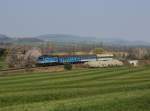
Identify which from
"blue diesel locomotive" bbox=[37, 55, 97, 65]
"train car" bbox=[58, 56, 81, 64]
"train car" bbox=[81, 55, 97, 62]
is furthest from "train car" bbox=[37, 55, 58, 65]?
"train car" bbox=[81, 55, 97, 62]

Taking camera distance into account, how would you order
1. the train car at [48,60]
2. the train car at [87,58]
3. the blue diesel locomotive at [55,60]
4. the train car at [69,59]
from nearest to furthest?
1. the train car at [48,60]
2. the blue diesel locomotive at [55,60]
3. the train car at [69,59]
4. the train car at [87,58]

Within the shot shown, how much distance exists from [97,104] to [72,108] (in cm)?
207

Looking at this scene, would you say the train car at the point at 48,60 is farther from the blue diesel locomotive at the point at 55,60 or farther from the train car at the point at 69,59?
the train car at the point at 69,59

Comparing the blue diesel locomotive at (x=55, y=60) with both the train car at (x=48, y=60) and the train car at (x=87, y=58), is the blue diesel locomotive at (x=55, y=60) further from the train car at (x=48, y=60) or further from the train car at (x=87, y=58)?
the train car at (x=87, y=58)

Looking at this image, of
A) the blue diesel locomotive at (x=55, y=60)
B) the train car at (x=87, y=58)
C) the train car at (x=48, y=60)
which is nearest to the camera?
the train car at (x=48, y=60)

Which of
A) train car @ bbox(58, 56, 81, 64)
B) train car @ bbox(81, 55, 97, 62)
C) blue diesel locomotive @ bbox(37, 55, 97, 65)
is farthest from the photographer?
train car @ bbox(81, 55, 97, 62)

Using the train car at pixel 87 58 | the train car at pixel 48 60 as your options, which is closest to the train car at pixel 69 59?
the train car at pixel 87 58

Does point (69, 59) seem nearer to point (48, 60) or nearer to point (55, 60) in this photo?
point (55, 60)

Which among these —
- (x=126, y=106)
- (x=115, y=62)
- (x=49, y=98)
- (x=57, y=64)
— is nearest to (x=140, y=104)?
(x=126, y=106)

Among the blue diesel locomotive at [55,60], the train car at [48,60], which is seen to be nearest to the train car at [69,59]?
the blue diesel locomotive at [55,60]

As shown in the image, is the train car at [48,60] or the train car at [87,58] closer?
the train car at [48,60]

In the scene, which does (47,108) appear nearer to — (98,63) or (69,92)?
(69,92)

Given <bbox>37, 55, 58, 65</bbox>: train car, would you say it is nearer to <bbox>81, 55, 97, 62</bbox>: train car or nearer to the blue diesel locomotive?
the blue diesel locomotive

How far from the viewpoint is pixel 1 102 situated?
32.6 m
